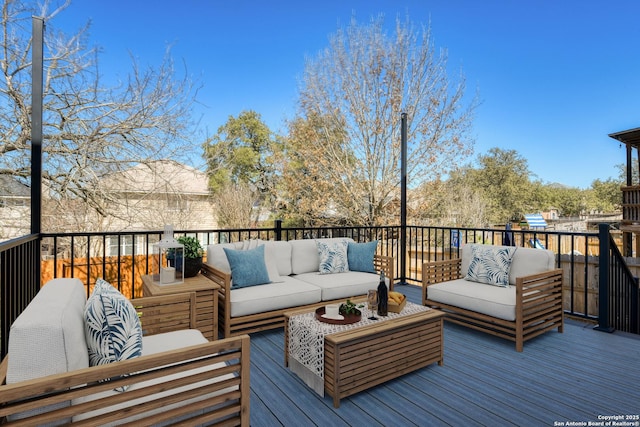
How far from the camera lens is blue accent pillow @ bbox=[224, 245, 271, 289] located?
3.48m

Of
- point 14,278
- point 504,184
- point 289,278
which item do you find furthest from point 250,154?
point 504,184

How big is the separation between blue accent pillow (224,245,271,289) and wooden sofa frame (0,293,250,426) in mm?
1923

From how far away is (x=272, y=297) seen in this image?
3316 mm

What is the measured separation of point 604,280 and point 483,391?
2.18m

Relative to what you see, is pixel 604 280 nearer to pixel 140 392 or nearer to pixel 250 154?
pixel 140 392

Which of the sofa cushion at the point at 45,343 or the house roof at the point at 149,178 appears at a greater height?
the house roof at the point at 149,178

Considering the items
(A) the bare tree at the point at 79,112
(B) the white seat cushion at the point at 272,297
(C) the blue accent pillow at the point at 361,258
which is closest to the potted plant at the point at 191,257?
(B) the white seat cushion at the point at 272,297

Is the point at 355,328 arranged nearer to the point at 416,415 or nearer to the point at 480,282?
the point at 416,415

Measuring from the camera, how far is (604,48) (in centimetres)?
1528

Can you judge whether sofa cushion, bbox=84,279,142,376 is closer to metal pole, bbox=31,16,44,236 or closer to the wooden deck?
the wooden deck

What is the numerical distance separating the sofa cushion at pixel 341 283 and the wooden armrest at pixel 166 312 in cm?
149

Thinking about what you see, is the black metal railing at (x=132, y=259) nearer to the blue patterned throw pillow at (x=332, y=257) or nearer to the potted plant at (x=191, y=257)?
the potted plant at (x=191, y=257)

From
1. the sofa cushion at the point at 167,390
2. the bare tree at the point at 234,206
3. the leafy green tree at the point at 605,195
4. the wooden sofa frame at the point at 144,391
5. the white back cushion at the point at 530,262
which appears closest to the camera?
the wooden sofa frame at the point at 144,391

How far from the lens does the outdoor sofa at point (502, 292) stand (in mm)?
3047
